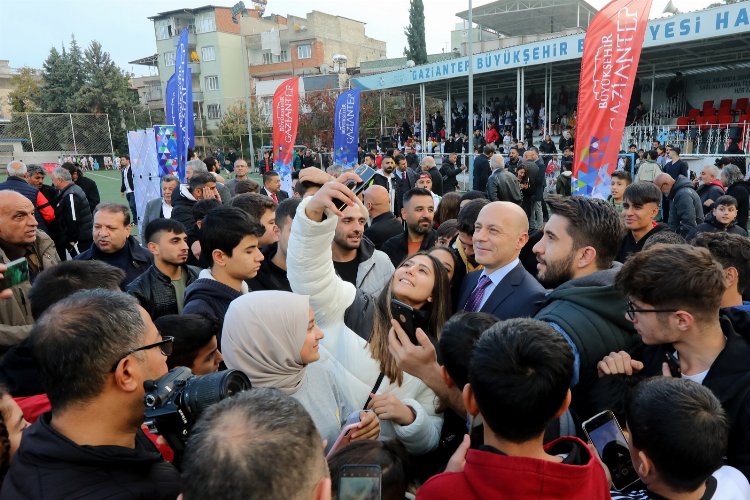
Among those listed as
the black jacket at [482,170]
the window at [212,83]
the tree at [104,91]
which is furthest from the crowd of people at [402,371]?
the window at [212,83]

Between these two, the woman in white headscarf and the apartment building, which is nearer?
the woman in white headscarf

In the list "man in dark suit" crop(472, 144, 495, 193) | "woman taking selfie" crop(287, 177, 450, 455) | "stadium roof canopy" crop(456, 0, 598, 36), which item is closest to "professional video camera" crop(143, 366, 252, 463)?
"woman taking selfie" crop(287, 177, 450, 455)

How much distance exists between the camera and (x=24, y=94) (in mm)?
46062

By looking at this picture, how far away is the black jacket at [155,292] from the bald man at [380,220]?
7.15 feet

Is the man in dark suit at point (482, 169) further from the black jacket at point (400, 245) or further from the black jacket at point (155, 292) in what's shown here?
the black jacket at point (155, 292)

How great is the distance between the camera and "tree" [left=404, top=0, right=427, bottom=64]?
50.8 metres

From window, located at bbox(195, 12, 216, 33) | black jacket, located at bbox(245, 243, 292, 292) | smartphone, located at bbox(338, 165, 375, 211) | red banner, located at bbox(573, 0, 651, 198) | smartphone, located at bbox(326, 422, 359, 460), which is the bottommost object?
smartphone, located at bbox(326, 422, 359, 460)

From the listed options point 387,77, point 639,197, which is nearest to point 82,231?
point 639,197

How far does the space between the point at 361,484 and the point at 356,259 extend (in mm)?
2827

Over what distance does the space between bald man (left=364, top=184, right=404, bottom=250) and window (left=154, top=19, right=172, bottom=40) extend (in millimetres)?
55652

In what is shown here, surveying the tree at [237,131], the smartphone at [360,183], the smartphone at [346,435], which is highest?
the tree at [237,131]

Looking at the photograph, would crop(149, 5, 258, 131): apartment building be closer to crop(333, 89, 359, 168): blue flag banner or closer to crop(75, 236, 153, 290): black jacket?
crop(333, 89, 359, 168): blue flag banner

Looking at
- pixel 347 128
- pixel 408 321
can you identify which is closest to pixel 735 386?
pixel 408 321

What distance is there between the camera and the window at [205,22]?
4995cm
